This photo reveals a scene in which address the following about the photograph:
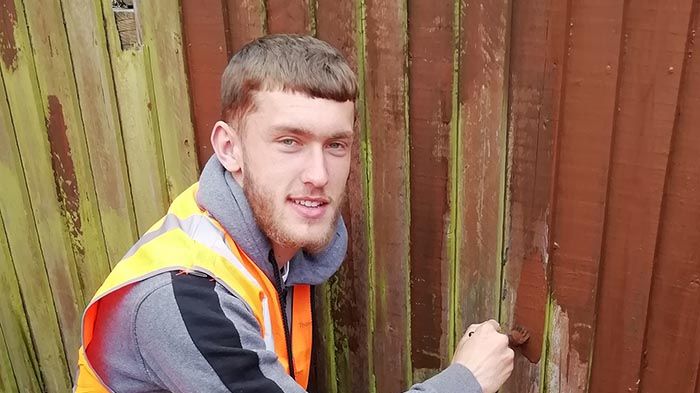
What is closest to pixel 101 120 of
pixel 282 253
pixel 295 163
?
pixel 282 253

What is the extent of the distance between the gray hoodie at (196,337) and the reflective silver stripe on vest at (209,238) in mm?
39

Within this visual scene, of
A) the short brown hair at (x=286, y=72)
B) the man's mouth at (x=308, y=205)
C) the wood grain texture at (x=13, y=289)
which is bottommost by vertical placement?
the wood grain texture at (x=13, y=289)

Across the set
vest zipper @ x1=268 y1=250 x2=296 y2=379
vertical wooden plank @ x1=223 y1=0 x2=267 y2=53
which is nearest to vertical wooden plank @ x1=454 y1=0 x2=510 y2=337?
vest zipper @ x1=268 y1=250 x2=296 y2=379

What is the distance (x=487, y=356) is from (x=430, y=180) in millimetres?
544

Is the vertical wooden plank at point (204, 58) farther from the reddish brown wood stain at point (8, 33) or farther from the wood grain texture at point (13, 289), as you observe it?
the wood grain texture at point (13, 289)

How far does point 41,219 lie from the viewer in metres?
3.19

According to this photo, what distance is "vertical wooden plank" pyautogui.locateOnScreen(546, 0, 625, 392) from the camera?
1770 millimetres

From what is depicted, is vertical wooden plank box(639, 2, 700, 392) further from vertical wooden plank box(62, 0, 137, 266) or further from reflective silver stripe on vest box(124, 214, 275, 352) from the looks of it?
vertical wooden plank box(62, 0, 137, 266)

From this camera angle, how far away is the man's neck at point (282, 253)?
6.76ft

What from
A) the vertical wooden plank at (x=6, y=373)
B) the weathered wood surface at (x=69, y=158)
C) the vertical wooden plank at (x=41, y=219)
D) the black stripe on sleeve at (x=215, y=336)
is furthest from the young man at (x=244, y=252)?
the vertical wooden plank at (x=6, y=373)

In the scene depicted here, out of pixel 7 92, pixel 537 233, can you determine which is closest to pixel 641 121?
pixel 537 233

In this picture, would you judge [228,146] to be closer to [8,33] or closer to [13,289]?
[8,33]

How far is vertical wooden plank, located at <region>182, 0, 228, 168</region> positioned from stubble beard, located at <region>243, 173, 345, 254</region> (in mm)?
626

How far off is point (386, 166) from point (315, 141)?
16.6 inches
